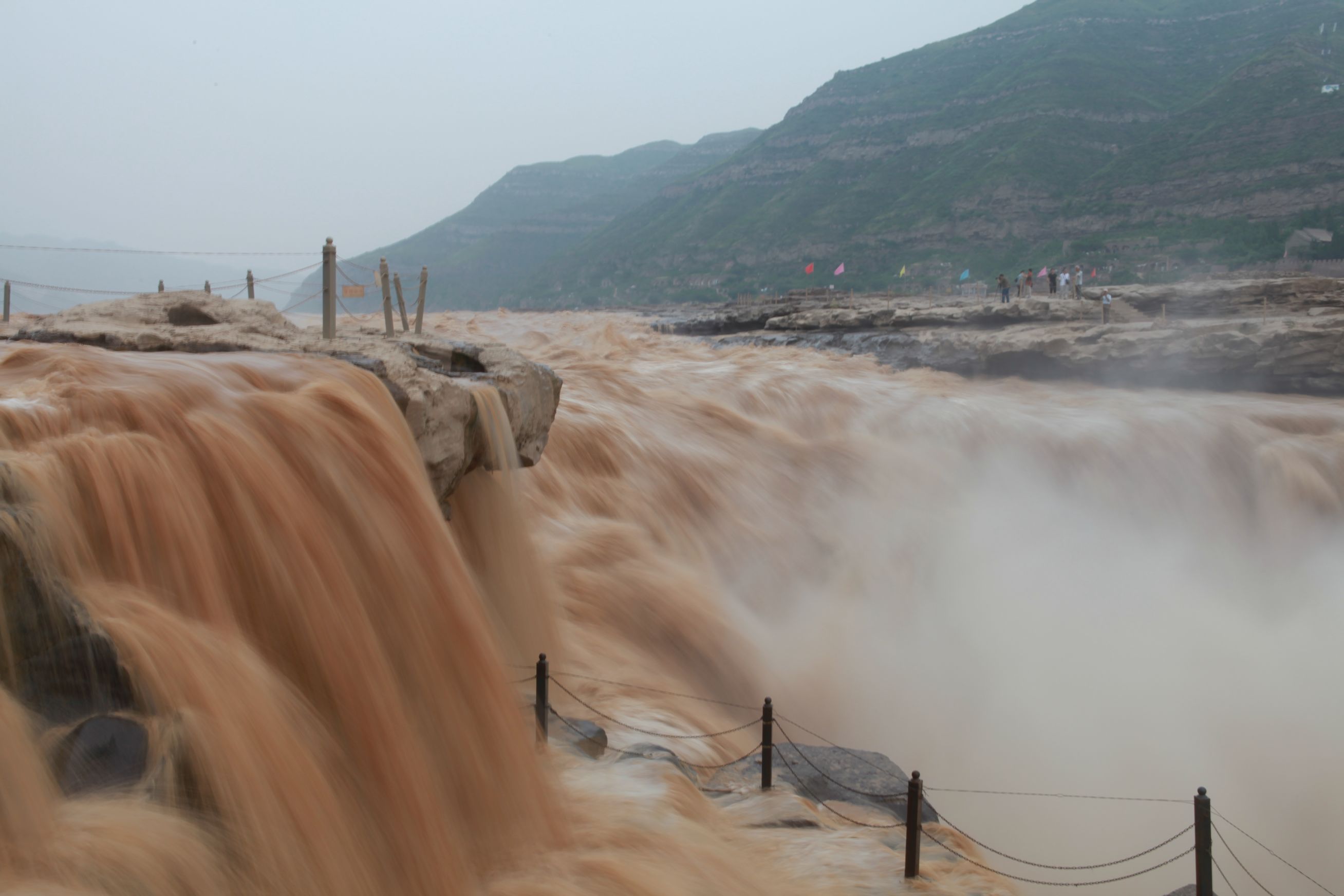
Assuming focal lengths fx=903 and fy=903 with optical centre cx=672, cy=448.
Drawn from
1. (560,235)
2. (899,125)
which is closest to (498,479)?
(899,125)

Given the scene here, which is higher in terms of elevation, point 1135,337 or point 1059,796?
point 1135,337

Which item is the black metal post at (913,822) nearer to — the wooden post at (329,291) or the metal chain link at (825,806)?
the metal chain link at (825,806)

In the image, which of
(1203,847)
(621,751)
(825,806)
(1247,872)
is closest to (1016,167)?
(1247,872)

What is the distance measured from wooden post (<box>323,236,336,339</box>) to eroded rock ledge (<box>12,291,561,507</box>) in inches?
4.4

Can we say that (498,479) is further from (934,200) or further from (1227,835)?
(934,200)

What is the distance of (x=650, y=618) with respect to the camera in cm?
791

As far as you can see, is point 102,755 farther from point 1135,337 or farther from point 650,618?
point 1135,337

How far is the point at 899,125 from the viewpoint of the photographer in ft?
391

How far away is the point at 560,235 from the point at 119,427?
187725 millimetres

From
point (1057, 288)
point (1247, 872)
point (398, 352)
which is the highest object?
point (1057, 288)

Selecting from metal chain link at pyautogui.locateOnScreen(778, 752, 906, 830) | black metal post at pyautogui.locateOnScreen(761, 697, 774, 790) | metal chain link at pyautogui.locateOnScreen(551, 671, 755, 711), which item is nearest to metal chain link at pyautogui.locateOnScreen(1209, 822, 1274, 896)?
metal chain link at pyautogui.locateOnScreen(778, 752, 906, 830)

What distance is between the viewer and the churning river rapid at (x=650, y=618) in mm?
3268

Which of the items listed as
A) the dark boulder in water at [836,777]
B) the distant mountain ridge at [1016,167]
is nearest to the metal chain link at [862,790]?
the dark boulder in water at [836,777]

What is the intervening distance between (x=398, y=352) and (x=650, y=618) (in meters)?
3.34
